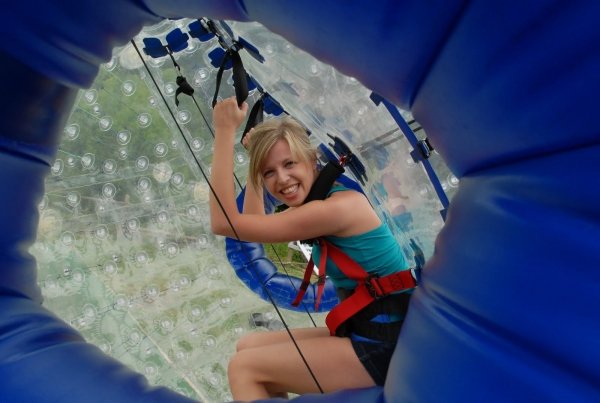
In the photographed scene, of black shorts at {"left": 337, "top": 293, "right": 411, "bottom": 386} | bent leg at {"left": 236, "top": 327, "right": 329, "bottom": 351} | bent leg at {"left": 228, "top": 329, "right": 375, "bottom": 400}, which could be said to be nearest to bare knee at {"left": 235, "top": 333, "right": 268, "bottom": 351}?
bent leg at {"left": 236, "top": 327, "right": 329, "bottom": 351}

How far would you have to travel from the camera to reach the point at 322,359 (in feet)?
3.58

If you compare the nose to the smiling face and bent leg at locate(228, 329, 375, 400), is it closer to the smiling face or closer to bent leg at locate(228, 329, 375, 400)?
the smiling face

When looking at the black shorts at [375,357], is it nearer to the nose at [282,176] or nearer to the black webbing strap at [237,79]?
the nose at [282,176]

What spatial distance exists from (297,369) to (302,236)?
258 millimetres

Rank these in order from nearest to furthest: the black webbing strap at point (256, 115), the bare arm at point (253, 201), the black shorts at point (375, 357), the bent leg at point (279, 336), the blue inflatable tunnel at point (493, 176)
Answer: the blue inflatable tunnel at point (493, 176) → the black shorts at point (375, 357) → the bent leg at point (279, 336) → the bare arm at point (253, 201) → the black webbing strap at point (256, 115)

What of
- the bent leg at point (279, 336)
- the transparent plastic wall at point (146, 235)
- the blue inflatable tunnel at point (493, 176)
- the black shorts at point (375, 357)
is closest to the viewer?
the blue inflatable tunnel at point (493, 176)

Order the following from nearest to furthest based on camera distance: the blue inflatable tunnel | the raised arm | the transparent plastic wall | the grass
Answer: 1. the blue inflatable tunnel
2. the raised arm
3. the transparent plastic wall
4. the grass

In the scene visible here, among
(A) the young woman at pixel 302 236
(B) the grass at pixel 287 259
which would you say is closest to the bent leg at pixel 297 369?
(A) the young woman at pixel 302 236

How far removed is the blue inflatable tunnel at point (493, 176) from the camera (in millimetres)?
430

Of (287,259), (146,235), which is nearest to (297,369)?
(146,235)

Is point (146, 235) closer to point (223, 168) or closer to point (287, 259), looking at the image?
point (287, 259)

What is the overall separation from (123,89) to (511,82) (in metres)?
1.57

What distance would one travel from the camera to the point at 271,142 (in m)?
1.16

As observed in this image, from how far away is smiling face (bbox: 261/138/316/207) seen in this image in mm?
1157
